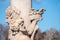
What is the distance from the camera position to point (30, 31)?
13.8ft

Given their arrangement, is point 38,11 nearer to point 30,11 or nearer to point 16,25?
point 30,11

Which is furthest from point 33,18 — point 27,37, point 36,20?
point 27,37

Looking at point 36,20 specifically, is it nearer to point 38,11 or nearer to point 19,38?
point 38,11

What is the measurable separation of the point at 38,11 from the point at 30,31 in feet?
1.30

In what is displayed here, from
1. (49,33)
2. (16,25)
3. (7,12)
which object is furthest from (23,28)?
(49,33)

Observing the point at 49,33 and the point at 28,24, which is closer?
the point at 28,24

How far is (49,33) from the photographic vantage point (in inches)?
1118

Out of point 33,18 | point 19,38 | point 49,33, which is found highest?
point 33,18

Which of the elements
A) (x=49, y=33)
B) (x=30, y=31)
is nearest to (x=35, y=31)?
(x=30, y=31)

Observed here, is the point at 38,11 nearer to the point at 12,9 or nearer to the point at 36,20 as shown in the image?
the point at 36,20

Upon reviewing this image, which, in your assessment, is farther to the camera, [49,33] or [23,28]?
[49,33]

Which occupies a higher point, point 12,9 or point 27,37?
point 12,9

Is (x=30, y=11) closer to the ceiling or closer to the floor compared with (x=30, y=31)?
closer to the ceiling

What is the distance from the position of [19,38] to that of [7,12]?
503 millimetres
